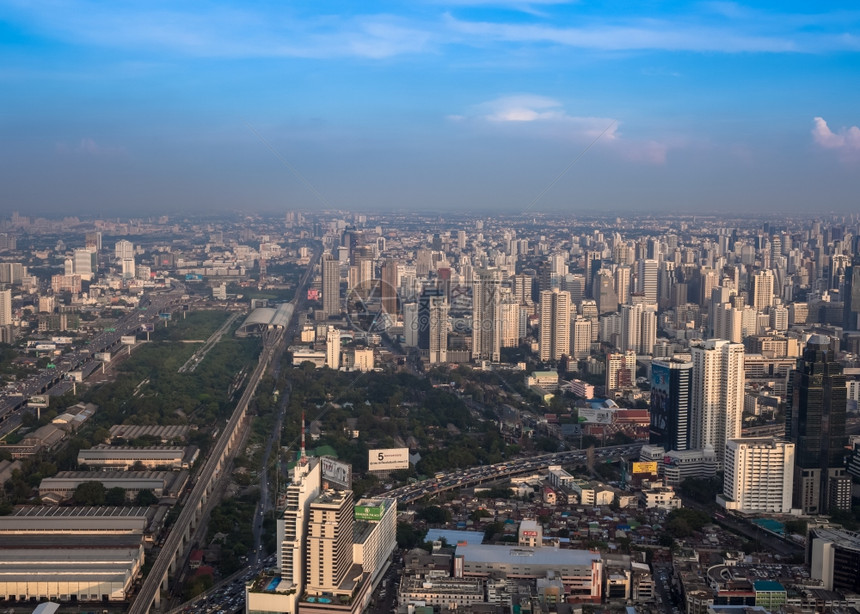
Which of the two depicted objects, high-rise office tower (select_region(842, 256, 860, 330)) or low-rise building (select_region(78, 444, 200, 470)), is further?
high-rise office tower (select_region(842, 256, 860, 330))

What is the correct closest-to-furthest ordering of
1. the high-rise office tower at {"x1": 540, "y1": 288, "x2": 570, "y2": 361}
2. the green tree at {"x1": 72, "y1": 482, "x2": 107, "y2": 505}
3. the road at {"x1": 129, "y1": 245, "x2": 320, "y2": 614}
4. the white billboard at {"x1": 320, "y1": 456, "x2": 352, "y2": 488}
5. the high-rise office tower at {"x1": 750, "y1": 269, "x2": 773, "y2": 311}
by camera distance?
the road at {"x1": 129, "y1": 245, "x2": 320, "y2": 614} → the green tree at {"x1": 72, "y1": 482, "x2": 107, "y2": 505} → the white billboard at {"x1": 320, "y1": 456, "x2": 352, "y2": 488} → the high-rise office tower at {"x1": 540, "y1": 288, "x2": 570, "y2": 361} → the high-rise office tower at {"x1": 750, "y1": 269, "x2": 773, "y2": 311}

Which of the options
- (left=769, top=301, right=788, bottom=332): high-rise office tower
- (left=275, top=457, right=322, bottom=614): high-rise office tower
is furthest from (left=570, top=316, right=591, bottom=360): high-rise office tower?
(left=275, top=457, right=322, bottom=614): high-rise office tower

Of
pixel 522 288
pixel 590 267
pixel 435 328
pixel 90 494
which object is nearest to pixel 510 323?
pixel 435 328

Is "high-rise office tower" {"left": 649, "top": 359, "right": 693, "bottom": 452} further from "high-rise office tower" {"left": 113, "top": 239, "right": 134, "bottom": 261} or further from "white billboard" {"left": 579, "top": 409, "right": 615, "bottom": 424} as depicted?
"high-rise office tower" {"left": 113, "top": 239, "right": 134, "bottom": 261}

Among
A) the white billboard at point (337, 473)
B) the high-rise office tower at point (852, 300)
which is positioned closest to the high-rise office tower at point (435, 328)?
the white billboard at point (337, 473)

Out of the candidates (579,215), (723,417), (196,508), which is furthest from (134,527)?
(579,215)

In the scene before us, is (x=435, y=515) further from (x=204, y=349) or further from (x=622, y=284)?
(x=622, y=284)
